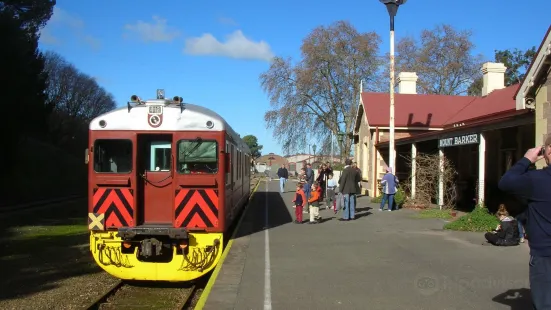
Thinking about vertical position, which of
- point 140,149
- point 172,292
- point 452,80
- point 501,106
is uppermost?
point 452,80

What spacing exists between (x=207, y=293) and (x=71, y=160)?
46450 millimetres

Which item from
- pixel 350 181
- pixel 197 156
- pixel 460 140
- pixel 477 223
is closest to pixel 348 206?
pixel 350 181

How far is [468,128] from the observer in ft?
48.4

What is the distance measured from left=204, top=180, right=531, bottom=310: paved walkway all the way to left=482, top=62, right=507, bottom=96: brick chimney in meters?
14.3

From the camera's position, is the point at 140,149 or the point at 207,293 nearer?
the point at 207,293

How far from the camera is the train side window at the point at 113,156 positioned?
848 centimetres

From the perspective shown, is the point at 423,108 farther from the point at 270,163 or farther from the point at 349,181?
the point at 270,163

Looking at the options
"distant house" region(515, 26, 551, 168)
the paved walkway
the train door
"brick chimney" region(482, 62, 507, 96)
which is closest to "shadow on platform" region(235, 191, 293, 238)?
the paved walkway

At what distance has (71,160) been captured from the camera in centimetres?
4922

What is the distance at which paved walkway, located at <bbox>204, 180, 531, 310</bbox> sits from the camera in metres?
6.33

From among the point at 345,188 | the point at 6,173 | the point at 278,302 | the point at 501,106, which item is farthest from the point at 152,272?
the point at 6,173

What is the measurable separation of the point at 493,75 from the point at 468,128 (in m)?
11.2

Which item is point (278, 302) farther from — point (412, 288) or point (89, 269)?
point (89, 269)

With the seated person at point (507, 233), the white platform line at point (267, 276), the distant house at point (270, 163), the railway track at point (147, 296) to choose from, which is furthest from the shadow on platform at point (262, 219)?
the distant house at point (270, 163)
